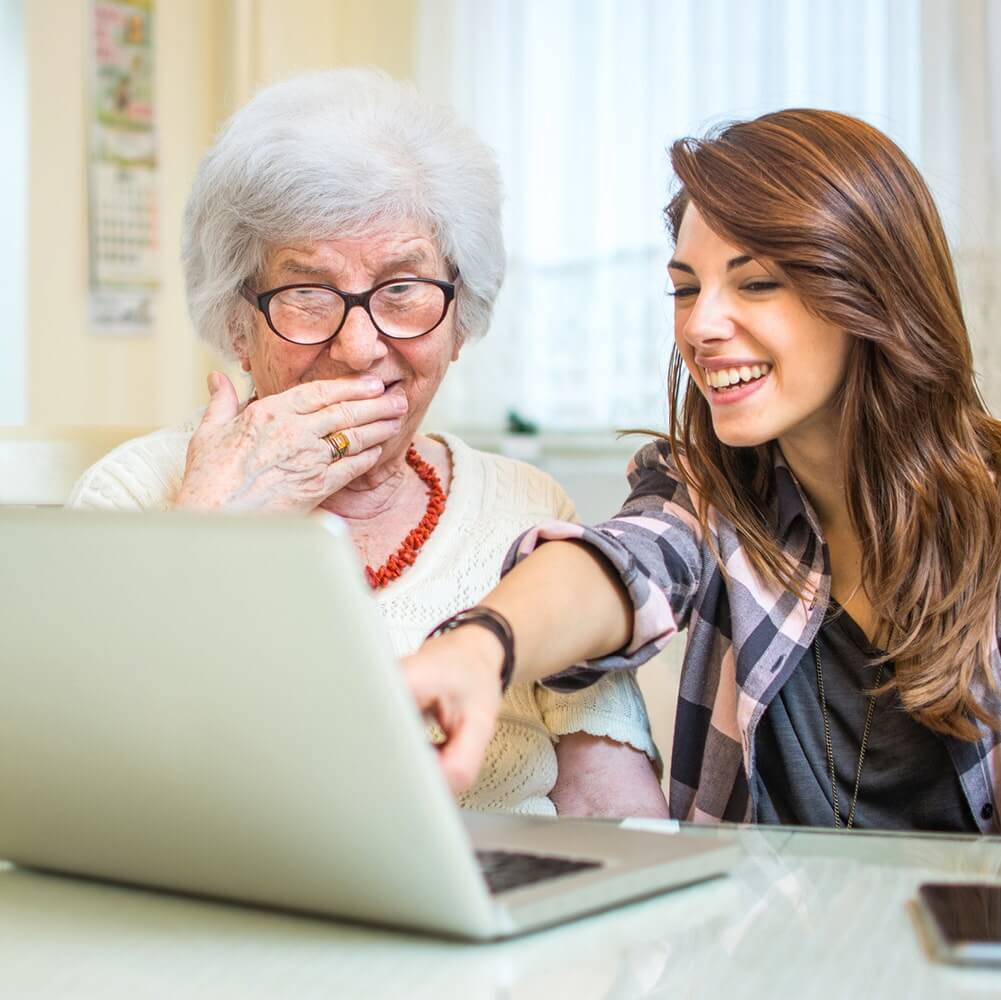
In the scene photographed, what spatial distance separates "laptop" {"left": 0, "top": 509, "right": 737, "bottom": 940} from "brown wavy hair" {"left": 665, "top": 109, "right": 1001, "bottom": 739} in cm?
61

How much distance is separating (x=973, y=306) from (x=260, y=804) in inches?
92.3

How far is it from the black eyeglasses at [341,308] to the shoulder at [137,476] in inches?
6.9

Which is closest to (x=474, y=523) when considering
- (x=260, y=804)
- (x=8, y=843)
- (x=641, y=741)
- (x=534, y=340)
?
(x=641, y=741)

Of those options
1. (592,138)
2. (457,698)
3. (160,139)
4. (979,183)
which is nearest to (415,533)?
(457,698)

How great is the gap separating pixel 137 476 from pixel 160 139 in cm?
260

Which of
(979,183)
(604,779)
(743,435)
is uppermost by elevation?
(979,183)

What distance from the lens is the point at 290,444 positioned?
57.1 inches

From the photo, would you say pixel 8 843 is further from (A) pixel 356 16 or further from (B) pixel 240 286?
(A) pixel 356 16

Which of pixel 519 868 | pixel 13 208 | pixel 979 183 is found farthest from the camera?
pixel 13 208

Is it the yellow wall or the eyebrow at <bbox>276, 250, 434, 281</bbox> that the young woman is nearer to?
the eyebrow at <bbox>276, 250, 434, 281</bbox>

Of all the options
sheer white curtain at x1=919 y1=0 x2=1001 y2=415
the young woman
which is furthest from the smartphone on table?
sheer white curtain at x1=919 y1=0 x2=1001 y2=415

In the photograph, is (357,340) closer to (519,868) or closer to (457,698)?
(457,698)

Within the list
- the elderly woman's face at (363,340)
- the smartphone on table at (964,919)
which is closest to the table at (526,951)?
the smartphone on table at (964,919)

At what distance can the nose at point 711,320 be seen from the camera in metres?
1.25
